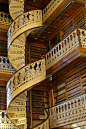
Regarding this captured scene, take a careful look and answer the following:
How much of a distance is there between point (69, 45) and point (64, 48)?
0.76 ft

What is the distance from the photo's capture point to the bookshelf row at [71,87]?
5984mm

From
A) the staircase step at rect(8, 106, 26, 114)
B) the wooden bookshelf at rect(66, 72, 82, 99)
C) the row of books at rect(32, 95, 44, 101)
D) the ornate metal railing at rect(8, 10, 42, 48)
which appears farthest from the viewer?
the row of books at rect(32, 95, 44, 101)

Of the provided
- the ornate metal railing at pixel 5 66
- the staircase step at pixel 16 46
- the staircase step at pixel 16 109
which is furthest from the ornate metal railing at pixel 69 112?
the staircase step at pixel 16 46

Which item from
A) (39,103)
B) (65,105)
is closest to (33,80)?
(65,105)

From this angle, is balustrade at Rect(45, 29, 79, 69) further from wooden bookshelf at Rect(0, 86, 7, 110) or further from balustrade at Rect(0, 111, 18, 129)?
balustrade at Rect(0, 111, 18, 129)

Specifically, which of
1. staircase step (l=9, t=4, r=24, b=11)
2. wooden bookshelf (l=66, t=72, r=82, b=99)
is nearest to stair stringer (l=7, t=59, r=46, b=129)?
wooden bookshelf (l=66, t=72, r=82, b=99)

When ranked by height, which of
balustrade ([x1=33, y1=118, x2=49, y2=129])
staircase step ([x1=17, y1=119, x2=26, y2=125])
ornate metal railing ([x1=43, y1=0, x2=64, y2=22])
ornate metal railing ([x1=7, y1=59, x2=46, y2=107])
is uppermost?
ornate metal railing ([x1=43, y1=0, x2=64, y2=22])

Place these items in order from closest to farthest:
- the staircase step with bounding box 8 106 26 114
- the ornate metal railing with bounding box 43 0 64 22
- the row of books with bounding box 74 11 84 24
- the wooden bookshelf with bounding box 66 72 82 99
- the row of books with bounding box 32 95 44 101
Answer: the wooden bookshelf with bounding box 66 72 82 99, the row of books with bounding box 74 11 84 24, the staircase step with bounding box 8 106 26 114, the ornate metal railing with bounding box 43 0 64 22, the row of books with bounding box 32 95 44 101

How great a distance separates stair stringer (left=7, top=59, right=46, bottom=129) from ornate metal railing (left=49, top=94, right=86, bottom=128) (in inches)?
37.1

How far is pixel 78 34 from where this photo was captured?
5.35 metres

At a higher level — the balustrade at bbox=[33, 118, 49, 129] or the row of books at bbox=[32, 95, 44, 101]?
the row of books at bbox=[32, 95, 44, 101]

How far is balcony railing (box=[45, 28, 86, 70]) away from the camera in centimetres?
535

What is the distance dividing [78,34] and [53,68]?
145 centimetres

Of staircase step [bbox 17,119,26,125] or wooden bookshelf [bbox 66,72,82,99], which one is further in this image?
staircase step [bbox 17,119,26,125]
